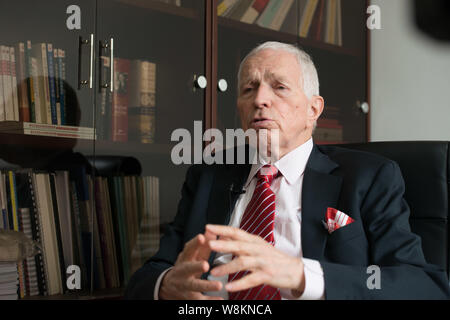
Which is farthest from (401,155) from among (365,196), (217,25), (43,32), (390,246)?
(43,32)

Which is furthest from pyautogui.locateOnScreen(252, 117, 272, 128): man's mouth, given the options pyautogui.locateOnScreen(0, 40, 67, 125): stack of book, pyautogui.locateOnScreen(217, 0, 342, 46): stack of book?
pyautogui.locateOnScreen(217, 0, 342, 46): stack of book

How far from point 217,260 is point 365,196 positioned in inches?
17.7

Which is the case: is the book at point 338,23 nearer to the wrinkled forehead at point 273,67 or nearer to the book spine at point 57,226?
the wrinkled forehead at point 273,67

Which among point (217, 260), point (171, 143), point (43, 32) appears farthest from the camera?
point (171, 143)

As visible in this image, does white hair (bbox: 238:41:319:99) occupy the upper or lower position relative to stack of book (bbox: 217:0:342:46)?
lower

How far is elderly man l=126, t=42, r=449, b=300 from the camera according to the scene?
3.55ft

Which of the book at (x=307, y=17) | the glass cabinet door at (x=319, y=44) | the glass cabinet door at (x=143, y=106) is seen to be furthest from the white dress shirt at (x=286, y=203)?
the book at (x=307, y=17)

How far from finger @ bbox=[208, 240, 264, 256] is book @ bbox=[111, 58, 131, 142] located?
93cm

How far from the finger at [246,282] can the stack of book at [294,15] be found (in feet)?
4.57

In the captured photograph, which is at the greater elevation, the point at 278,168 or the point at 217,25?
the point at 217,25

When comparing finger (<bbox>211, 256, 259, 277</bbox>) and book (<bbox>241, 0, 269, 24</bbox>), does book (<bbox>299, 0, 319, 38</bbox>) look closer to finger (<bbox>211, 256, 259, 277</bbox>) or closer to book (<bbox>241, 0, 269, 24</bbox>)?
book (<bbox>241, 0, 269, 24</bbox>)

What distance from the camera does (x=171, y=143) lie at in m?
2.00
